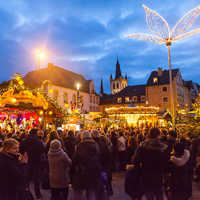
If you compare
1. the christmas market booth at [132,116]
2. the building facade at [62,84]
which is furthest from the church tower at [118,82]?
the christmas market booth at [132,116]

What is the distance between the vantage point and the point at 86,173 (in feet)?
15.5

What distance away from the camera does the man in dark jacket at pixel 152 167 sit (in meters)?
4.56

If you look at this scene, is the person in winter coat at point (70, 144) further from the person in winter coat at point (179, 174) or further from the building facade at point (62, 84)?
the building facade at point (62, 84)

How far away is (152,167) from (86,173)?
4.13 feet

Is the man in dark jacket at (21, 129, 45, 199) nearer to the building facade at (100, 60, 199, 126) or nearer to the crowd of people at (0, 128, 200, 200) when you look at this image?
the crowd of people at (0, 128, 200, 200)

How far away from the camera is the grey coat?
510 centimetres

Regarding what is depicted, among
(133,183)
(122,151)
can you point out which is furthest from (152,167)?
(122,151)

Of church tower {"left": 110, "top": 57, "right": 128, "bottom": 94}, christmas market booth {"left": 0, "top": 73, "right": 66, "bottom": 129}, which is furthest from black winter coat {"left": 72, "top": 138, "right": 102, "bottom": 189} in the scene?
church tower {"left": 110, "top": 57, "right": 128, "bottom": 94}

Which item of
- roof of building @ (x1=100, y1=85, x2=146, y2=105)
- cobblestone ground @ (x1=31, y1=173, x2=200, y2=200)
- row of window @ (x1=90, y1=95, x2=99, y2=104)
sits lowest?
cobblestone ground @ (x1=31, y1=173, x2=200, y2=200)

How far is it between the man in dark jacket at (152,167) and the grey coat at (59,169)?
150 cm

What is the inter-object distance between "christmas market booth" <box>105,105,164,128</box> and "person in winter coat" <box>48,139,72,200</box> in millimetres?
19022

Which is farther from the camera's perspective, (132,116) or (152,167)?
(132,116)

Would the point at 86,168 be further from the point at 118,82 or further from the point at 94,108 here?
the point at 118,82

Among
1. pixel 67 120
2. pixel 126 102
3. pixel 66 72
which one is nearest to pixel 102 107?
pixel 126 102
